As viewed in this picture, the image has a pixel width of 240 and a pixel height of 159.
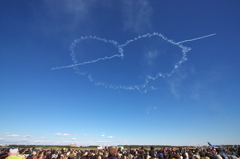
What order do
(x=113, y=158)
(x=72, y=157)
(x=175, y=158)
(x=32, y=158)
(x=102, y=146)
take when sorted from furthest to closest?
(x=102, y=146)
(x=72, y=157)
(x=175, y=158)
(x=32, y=158)
(x=113, y=158)

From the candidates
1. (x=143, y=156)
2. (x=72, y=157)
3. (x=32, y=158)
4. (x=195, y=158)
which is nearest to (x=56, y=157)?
(x=72, y=157)

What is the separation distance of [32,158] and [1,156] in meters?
2.87

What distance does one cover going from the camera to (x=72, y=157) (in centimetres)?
2117

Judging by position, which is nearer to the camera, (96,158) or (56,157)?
(96,158)

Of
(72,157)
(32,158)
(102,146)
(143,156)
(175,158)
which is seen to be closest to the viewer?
(32,158)

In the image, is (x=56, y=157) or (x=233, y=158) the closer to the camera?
(x=233, y=158)

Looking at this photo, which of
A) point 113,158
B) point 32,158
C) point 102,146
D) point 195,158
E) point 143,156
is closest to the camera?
point 113,158

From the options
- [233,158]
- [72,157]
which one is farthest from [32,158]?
[233,158]

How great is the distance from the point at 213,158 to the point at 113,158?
40.3 ft

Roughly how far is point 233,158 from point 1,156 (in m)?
22.7

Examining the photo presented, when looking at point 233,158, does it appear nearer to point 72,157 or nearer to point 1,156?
point 72,157

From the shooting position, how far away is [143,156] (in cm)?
1561

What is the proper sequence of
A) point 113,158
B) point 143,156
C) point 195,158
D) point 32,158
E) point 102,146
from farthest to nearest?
point 102,146
point 195,158
point 143,156
point 32,158
point 113,158

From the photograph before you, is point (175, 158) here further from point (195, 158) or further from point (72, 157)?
point (72, 157)
